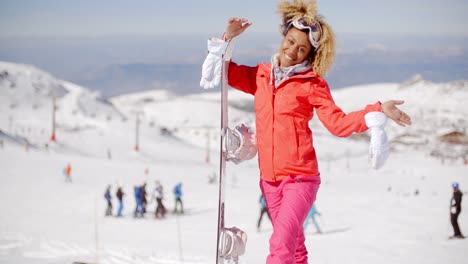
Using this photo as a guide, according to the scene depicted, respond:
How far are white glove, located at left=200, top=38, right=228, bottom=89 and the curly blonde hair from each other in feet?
1.69

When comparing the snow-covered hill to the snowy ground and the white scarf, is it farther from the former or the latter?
the white scarf

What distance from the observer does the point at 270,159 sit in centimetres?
434

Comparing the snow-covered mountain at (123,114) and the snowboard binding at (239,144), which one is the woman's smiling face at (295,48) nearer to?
the snowboard binding at (239,144)

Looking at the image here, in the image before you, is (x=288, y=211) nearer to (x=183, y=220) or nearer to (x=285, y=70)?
(x=285, y=70)

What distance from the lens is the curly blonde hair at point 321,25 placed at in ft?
14.3

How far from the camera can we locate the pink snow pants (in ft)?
13.4

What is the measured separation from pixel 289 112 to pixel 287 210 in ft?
2.32

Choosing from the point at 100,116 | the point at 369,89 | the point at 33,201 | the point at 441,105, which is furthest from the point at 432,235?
the point at 369,89

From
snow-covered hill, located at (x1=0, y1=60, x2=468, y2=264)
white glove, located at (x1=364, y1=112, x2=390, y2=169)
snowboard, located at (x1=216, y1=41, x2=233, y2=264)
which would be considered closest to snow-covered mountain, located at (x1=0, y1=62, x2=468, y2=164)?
snow-covered hill, located at (x1=0, y1=60, x2=468, y2=264)

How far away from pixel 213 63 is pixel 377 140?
1461mm

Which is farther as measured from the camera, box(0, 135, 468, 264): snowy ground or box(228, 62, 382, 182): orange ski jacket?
box(0, 135, 468, 264): snowy ground

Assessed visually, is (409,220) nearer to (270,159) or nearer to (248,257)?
(248,257)

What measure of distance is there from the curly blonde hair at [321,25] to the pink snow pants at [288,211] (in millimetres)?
841

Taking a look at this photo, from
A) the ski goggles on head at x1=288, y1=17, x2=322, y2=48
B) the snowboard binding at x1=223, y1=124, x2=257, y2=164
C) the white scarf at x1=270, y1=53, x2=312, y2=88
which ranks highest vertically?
the ski goggles on head at x1=288, y1=17, x2=322, y2=48
